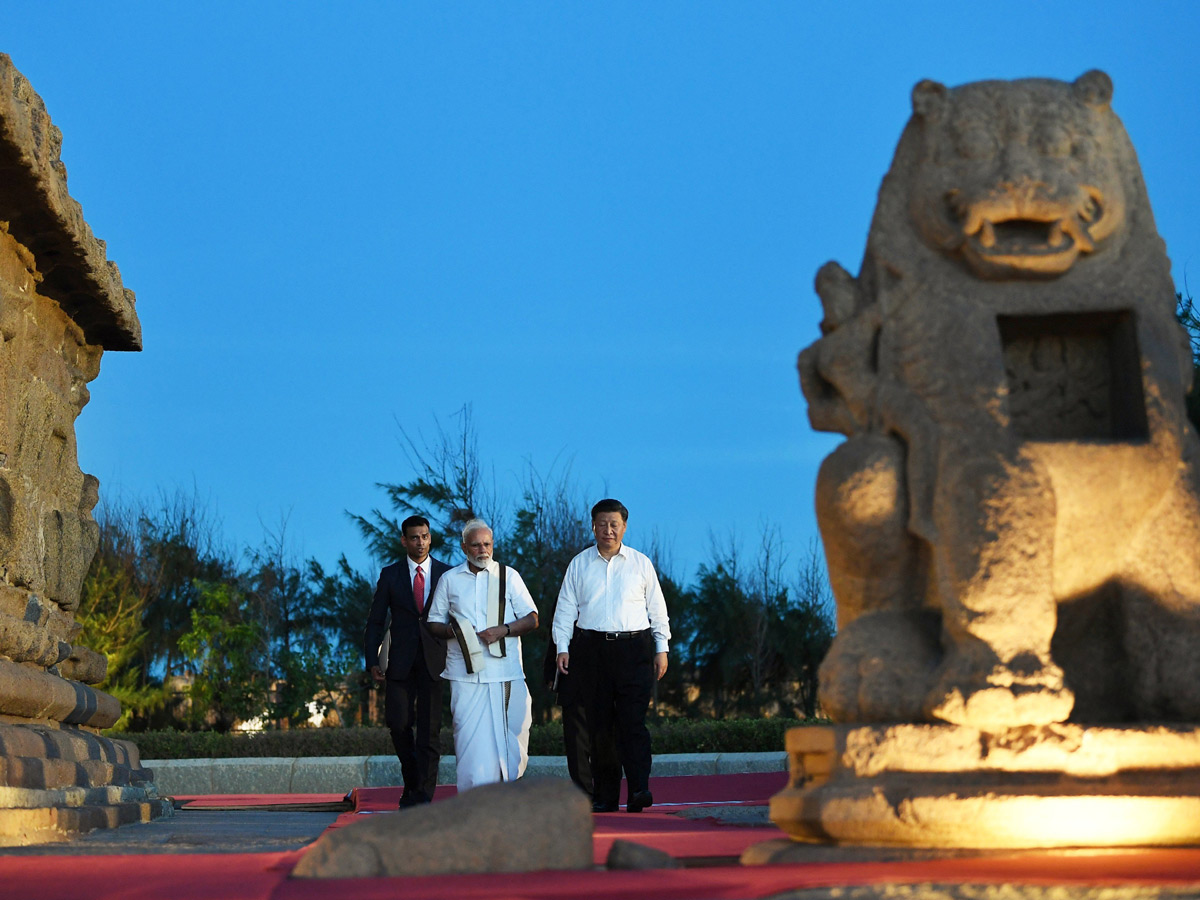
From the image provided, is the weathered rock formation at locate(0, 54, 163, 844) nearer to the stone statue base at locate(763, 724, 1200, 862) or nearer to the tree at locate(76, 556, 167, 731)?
the stone statue base at locate(763, 724, 1200, 862)

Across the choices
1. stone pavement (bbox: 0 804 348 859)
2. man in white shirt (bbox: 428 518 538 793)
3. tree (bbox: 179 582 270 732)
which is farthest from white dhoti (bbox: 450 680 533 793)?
tree (bbox: 179 582 270 732)

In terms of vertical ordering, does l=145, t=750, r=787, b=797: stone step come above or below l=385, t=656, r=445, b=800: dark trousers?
below

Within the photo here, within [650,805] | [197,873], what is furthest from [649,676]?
[197,873]

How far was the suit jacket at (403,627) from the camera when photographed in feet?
24.4

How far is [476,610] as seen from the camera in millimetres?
7289

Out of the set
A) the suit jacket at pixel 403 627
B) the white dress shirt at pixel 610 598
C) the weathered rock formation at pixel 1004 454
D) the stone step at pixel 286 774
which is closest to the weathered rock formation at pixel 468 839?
the weathered rock formation at pixel 1004 454

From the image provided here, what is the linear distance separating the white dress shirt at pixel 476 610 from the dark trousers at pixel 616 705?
0.36 m

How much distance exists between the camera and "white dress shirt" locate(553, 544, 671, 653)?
7285 mm

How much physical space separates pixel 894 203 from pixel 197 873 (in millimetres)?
2688

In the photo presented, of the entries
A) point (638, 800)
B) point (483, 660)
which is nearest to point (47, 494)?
point (483, 660)

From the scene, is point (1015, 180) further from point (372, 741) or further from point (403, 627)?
point (372, 741)

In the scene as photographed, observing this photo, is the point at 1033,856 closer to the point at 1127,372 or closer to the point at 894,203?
the point at 1127,372

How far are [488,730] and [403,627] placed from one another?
893mm

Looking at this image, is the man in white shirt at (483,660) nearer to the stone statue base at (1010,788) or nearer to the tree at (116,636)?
the stone statue base at (1010,788)
